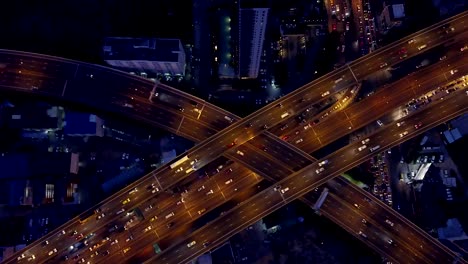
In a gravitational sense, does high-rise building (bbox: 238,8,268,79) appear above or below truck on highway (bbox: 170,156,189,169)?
→ above

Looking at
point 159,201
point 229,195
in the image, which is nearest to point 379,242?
point 229,195

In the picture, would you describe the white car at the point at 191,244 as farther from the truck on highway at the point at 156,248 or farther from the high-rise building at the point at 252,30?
the high-rise building at the point at 252,30

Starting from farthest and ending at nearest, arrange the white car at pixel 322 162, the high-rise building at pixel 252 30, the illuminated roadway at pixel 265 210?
the white car at pixel 322 162 → the illuminated roadway at pixel 265 210 → the high-rise building at pixel 252 30

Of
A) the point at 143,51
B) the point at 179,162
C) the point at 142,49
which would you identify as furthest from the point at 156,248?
the point at 142,49

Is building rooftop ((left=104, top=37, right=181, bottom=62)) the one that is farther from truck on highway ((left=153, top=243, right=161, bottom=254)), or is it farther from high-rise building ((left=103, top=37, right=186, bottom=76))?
truck on highway ((left=153, top=243, right=161, bottom=254))

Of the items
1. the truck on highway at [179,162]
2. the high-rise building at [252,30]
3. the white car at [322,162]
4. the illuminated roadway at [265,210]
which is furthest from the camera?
the truck on highway at [179,162]

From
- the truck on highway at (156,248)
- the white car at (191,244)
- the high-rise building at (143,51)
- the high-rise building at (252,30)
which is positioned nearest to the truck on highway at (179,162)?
the white car at (191,244)

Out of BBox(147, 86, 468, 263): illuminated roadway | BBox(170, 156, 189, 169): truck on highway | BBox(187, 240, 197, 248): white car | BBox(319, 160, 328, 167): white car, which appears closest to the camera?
BBox(147, 86, 468, 263): illuminated roadway

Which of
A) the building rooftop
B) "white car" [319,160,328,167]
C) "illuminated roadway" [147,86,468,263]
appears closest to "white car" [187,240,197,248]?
"illuminated roadway" [147,86,468,263]

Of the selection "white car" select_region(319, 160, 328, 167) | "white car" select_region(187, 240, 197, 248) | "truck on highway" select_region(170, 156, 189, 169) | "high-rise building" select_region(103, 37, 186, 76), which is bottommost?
"white car" select_region(187, 240, 197, 248)
